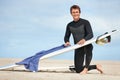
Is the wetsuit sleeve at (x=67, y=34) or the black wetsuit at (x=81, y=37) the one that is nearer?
the black wetsuit at (x=81, y=37)

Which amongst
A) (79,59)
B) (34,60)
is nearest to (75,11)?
(79,59)

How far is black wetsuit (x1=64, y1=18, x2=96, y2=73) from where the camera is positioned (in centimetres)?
864

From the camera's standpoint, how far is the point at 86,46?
865 cm

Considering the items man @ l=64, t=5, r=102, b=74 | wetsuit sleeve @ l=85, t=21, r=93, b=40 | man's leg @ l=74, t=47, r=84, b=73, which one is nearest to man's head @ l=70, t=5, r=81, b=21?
man @ l=64, t=5, r=102, b=74

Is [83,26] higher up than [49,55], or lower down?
higher up

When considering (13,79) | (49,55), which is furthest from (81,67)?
(13,79)

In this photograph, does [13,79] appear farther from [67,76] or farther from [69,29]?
[69,29]

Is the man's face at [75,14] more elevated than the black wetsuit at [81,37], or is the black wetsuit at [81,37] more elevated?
the man's face at [75,14]

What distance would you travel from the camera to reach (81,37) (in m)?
8.71

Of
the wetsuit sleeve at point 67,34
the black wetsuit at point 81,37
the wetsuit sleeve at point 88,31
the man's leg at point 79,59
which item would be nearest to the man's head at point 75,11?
the black wetsuit at point 81,37

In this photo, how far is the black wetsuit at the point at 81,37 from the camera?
8.64 meters

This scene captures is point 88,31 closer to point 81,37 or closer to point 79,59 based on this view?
point 81,37

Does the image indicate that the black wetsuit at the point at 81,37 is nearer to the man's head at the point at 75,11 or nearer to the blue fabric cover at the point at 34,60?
the man's head at the point at 75,11

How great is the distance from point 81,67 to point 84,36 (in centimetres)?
74
